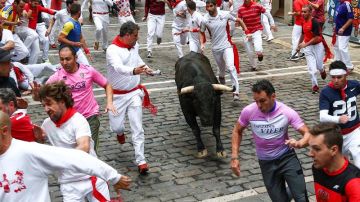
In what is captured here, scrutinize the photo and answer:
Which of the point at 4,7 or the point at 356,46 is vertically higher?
the point at 4,7

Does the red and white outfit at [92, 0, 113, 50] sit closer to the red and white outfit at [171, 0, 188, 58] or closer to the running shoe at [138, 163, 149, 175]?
the red and white outfit at [171, 0, 188, 58]

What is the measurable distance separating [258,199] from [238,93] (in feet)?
16.4

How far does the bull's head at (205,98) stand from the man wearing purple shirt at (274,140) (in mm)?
2414

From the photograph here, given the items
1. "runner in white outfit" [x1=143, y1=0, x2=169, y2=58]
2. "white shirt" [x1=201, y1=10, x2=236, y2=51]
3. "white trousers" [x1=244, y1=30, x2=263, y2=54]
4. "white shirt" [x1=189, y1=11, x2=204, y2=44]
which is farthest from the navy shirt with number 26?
"runner in white outfit" [x1=143, y1=0, x2=169, y2=58]

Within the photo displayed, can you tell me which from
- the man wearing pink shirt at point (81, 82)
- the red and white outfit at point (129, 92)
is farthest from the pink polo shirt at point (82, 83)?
the red and white outfit at point (129, 92)

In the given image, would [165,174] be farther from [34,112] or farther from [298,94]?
[298,94]

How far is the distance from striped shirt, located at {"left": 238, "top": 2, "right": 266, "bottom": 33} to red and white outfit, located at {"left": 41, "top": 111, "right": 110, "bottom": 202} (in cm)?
932

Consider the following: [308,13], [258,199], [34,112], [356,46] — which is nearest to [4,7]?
[34,112]

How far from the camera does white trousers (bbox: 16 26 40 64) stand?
13.9m

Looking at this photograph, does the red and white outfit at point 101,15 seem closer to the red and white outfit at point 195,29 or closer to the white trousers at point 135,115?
the red and white outfit at point 195,29

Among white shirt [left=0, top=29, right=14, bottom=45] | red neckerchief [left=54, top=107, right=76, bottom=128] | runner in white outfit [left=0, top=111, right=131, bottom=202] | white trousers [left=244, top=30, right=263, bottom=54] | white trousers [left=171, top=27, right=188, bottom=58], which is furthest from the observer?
white trousers [left=171, top=27, right=188, bottom=58]

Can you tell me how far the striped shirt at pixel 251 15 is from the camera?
1422cm

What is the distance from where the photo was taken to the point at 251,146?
9.23m

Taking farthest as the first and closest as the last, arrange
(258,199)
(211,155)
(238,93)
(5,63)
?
1. (238,93)
2. (211,155)
3. (258,199)
4. (5,63)
